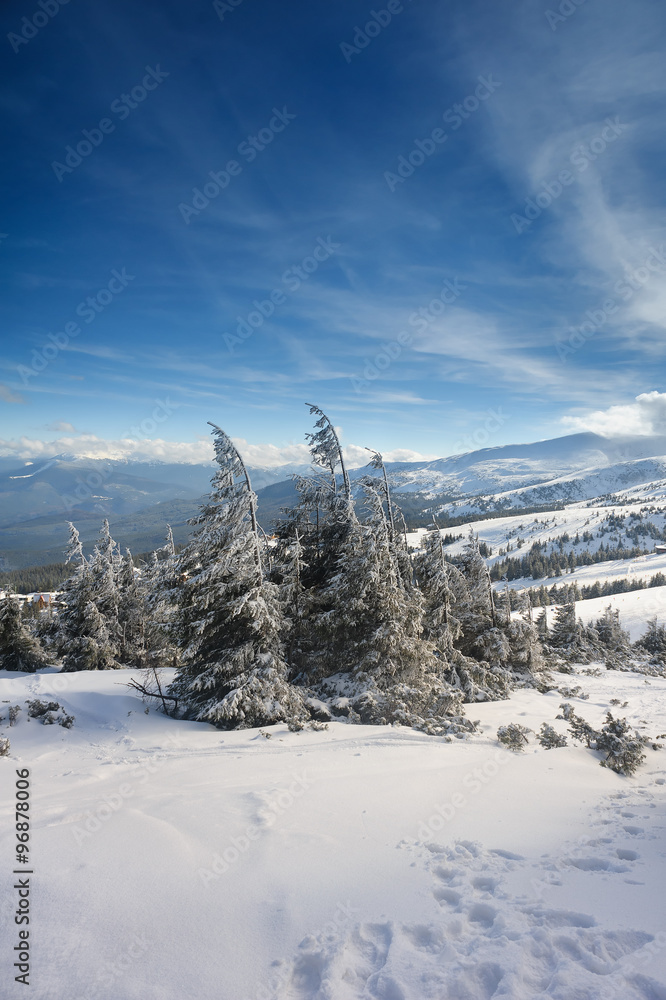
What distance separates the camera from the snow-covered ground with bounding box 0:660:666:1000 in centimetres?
402

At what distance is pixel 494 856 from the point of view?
20.1 ft

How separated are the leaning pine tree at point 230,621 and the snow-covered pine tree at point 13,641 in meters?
14.0

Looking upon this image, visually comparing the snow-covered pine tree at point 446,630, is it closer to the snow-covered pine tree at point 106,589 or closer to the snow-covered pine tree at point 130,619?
the snow-covered pine tree at point 130,619

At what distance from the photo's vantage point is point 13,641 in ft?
77.0

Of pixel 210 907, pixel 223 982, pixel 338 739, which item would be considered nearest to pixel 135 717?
pixel 338 739

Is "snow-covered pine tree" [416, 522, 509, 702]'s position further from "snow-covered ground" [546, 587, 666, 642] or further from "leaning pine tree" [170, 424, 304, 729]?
"snow-covered ground" [546, 587, 666, 642]

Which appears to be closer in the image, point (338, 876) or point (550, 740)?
point (338, 876)

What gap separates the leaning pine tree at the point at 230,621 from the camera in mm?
13805

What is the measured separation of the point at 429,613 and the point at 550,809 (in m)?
13.1

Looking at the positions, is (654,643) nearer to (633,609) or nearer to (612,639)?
(612,639)

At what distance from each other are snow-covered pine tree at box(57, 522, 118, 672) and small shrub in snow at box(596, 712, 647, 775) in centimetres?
2680

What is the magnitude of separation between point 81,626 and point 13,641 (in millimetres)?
4667

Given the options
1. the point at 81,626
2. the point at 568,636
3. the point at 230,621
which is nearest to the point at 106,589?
the point at 81,626

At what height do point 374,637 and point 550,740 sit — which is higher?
point 374,637
